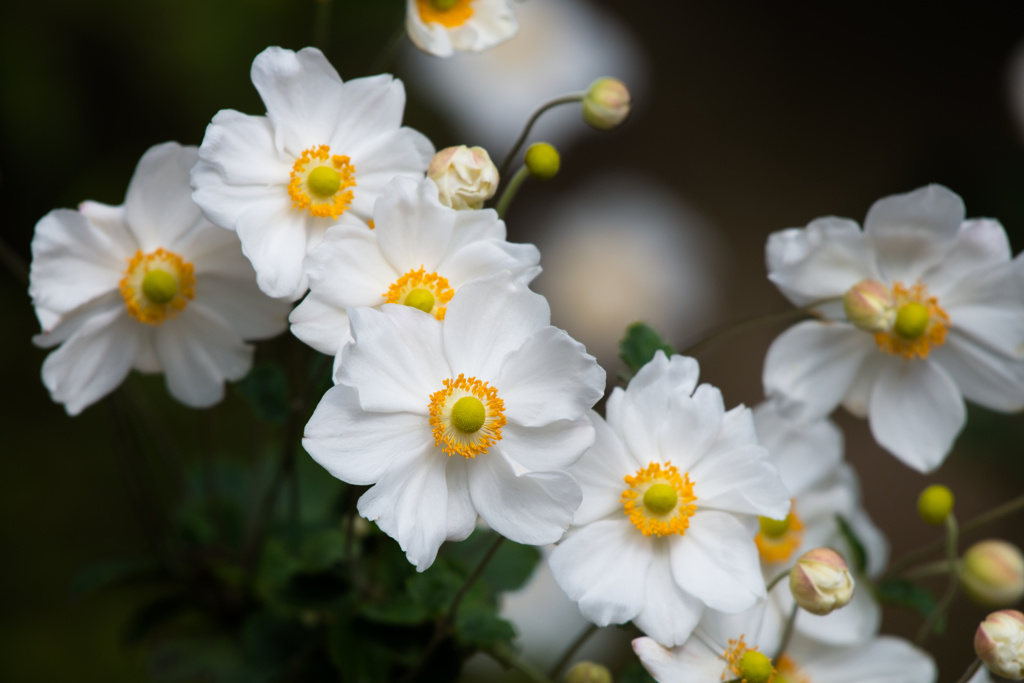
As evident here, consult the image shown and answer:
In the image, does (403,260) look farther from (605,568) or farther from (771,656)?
(771,656)

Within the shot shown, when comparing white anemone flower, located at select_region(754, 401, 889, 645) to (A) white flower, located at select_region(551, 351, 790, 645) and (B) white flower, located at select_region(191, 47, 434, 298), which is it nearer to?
(A) white flower, located at select_region(551, 351, 790, 645)

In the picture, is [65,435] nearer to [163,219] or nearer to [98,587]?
[98,587]

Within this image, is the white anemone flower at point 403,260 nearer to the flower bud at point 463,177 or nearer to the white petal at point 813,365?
the flower bud at point 463,177

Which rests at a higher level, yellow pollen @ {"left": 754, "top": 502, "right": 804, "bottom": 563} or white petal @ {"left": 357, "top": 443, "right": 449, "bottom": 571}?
white petal @ {"left": 357, "top": 443, "right": 449, "bottom": 571}

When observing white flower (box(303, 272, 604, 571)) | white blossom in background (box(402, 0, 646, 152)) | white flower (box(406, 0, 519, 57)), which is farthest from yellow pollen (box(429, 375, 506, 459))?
white blossom in background (box(402, 0, 646, 152))

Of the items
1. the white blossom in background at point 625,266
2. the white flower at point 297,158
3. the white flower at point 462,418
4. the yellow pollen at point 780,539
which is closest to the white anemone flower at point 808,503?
the yellow pollen at point 780,539

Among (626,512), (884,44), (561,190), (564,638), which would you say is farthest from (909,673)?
(884,44)

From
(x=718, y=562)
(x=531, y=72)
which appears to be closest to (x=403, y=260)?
(x=718, y=562)
